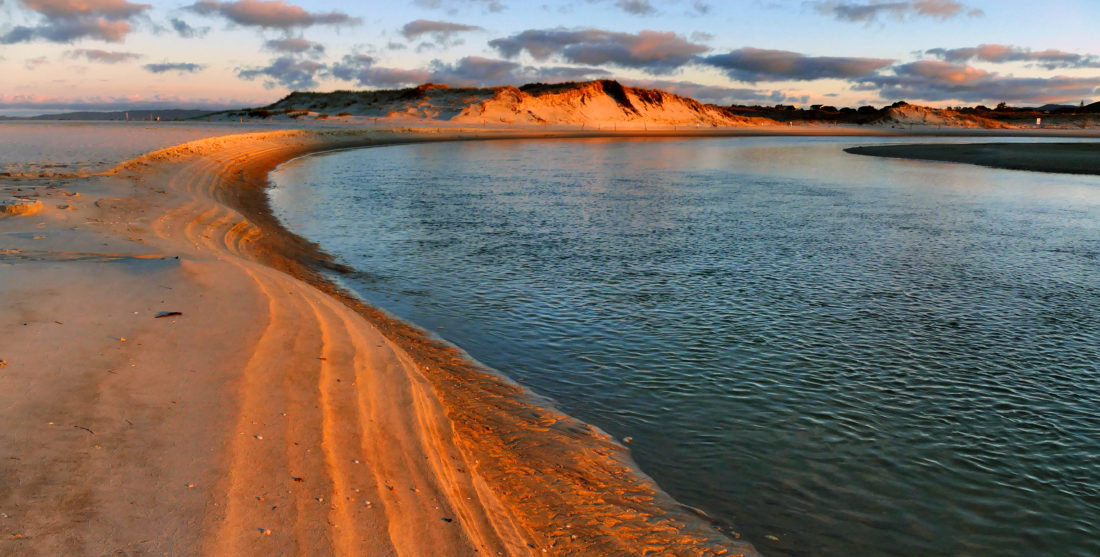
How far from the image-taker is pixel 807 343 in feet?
26.6

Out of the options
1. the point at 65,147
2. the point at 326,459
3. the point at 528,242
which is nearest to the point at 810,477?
the point at 326,459

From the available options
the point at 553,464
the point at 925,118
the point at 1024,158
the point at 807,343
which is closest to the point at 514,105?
the point at 1024,158

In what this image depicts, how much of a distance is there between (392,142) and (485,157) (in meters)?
20.8

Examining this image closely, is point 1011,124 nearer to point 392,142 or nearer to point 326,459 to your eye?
point 392,142

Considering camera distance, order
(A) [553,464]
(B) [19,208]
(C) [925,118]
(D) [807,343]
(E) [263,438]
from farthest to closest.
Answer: (C) [925,118]
(B) [19,208]
(D) [807,343]
(A) [553,464]
(E) [263,438]

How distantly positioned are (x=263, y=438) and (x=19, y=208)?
9.97m

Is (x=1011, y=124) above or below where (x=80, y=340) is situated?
above

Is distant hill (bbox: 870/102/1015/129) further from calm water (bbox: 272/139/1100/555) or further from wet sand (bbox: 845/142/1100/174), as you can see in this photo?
calm water (bbox: 272/139/1100/555)

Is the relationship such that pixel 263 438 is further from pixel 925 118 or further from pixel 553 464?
pixel 925 118

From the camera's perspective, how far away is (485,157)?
46031mm

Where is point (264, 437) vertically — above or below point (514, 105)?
below

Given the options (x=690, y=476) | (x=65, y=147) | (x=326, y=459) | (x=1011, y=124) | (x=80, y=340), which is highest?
(x=1011, y=124)

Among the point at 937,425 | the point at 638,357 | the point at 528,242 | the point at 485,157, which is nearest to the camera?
the point at 937,425

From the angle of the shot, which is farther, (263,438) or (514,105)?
(514,105)
